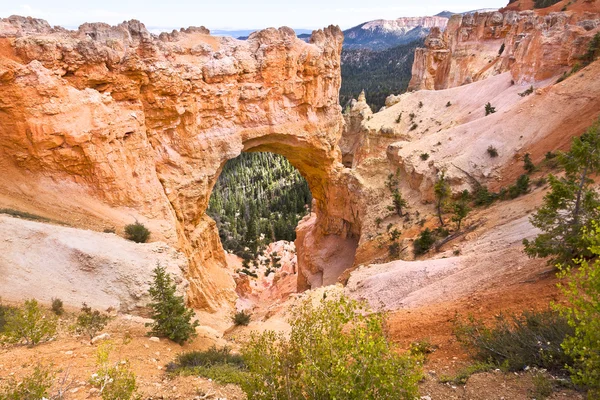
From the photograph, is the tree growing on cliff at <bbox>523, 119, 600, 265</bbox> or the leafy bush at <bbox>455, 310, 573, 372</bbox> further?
the tree growing on cliff at <bbox>523, 119, 600, 265</bbox>

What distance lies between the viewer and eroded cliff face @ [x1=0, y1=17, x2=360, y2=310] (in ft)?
53.6

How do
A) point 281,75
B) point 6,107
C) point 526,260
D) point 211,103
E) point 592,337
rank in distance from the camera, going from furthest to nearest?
point 281,75
point 211,103
point 6,107
point 526,260
point 592,337

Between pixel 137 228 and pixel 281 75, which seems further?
pixel 281 75

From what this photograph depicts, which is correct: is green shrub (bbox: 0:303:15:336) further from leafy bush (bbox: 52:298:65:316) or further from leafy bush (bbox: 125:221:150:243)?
leafy bush (bbox: 125:221:150:243)

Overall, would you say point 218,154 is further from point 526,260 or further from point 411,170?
point 526,260

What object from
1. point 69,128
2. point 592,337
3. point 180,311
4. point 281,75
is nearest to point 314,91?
point 281,75

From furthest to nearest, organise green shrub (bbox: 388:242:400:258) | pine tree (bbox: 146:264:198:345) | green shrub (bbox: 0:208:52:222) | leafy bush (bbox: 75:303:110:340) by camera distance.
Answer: green shrub (bbox: 388:242:400:258) → green shrub (bbox: 0:208:52:222) → pine tree (bbox: 146:264:198:345) → leafy bush (bbox: 75:303:110:340)

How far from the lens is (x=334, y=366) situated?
5250mm

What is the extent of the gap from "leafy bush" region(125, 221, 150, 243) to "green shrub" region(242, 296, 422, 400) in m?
11.4

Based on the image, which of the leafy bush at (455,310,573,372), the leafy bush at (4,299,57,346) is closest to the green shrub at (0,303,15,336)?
the leafy bush at (4,299,57,346)

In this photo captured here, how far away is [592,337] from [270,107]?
2289 centimetres

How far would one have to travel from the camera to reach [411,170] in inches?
1088

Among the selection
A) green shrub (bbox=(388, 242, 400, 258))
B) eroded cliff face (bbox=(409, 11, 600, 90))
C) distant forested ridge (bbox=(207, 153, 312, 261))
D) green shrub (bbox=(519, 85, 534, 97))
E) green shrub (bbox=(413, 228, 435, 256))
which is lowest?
distant forested ridge (bbox=(207, 153, 312, 261))

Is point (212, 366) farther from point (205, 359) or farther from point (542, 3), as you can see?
point (542, 3)
